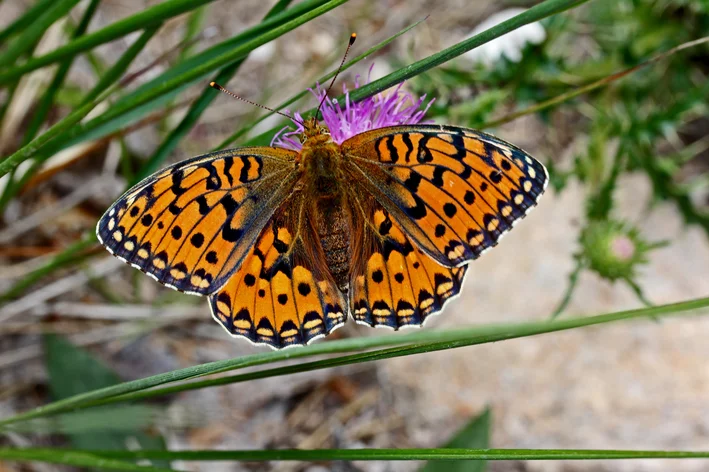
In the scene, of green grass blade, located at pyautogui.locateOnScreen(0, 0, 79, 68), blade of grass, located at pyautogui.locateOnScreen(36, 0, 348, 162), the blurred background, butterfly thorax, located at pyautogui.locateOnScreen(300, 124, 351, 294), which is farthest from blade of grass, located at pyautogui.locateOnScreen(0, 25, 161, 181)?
the blurred background

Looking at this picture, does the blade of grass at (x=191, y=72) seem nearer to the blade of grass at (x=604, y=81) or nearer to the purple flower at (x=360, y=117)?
the purple flower at (x=360, y=117)

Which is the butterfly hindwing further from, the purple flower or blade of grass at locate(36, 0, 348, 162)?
blade of grass at locate(36, 0, 348, 162)

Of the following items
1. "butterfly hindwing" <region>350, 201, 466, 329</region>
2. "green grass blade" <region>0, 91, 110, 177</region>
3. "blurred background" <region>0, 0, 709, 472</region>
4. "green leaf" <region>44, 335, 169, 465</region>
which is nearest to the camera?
"green grass blade" <region>0, 91, 110, 177</region>

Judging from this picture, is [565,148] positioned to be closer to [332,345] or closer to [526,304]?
[526,304]

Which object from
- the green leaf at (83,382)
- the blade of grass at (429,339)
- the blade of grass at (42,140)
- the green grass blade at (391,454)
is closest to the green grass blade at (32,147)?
the blade of grass at (42,140)

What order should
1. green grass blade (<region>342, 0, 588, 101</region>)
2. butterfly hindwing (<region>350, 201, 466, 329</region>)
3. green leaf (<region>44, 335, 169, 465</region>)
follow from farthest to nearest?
green leaf (<region>44, 335, 169, 465</region>) < butterfly hindwing (<region>350, 201, 466, 329</region>) < green grass blade (<region>342, 0, 588, 101</region>)

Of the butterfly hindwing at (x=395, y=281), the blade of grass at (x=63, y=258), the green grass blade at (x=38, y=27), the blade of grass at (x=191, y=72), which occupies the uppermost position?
the green grass blade at (x=38, y=27)

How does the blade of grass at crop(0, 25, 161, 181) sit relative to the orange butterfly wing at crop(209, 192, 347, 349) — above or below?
above
